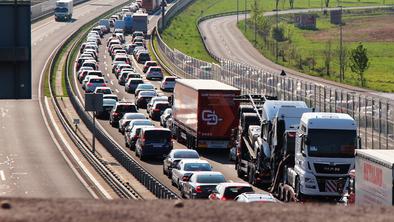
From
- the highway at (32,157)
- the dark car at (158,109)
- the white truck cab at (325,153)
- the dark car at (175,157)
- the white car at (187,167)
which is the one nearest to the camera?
the white truck cab at (325,153)

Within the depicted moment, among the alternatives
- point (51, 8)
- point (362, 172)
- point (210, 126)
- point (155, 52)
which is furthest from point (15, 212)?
point (51, 8)

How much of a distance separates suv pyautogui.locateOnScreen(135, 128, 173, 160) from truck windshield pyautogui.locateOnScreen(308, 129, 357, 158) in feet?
60.1

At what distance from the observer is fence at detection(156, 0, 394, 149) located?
4762cm

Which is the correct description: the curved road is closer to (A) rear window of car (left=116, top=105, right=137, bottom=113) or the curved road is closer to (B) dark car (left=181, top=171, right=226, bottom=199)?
(A) rear window of car (left=116, top=105, right=137, bottom=113)

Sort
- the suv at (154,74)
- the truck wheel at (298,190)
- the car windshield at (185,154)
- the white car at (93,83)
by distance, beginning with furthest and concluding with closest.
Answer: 1. the suv at (154,74)
2. the white car at (93,83)
3. the car windshield at (185,154)
4. the truck wheel at (298,190)

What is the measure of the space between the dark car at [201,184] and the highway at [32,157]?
4784 millimetres

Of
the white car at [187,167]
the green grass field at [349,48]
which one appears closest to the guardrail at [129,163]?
the white car at [187,167]

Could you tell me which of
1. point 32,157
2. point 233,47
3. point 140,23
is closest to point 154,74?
point 32,157

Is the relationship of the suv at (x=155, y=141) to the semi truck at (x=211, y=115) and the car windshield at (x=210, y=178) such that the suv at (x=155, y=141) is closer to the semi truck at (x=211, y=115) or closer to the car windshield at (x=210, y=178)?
the semi truck at (x=211, y=115)

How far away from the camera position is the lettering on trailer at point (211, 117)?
5397 cm

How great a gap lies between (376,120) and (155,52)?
78811mm

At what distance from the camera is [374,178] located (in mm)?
26641

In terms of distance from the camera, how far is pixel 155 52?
126 m

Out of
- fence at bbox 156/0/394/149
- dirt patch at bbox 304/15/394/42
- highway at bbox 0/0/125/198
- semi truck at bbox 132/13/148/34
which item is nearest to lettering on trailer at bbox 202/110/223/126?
fence at bbox 156/0/394/149
